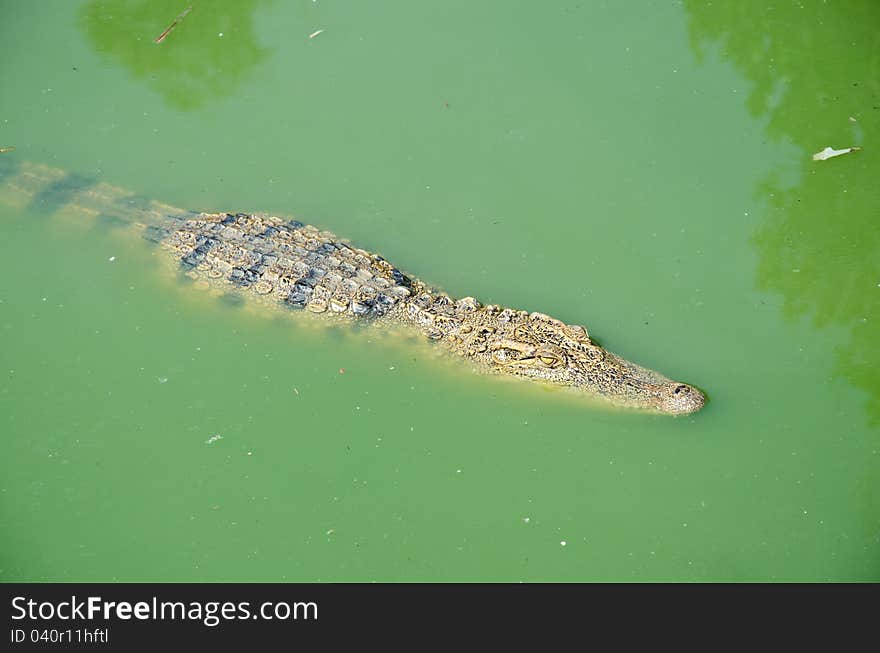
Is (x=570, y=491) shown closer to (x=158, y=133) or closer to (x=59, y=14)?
(x=158, y=133)

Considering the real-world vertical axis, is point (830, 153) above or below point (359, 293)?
above

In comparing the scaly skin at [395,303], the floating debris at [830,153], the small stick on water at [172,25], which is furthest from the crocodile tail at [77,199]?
the floating debris at [830,153]

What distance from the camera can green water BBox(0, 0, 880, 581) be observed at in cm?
381

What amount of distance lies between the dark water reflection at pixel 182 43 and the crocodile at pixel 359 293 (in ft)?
3.49

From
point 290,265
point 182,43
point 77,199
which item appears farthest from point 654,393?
point 182,43

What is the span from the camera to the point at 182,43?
5859 mm

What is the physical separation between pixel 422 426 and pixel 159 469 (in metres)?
1.33

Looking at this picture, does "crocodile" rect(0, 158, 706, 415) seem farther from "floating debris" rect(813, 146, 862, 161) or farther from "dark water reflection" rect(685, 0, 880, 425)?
"floating debris" rect(813, 146, 862, 161)

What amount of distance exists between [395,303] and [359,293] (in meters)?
0.21

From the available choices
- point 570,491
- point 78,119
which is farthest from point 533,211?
point 78,119

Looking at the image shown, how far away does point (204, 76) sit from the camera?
5.72m

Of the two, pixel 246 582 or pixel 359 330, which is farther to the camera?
pixel 359 330

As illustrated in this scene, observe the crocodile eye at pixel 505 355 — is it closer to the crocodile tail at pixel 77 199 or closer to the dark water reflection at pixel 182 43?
the crocodile tail at pixel 77 199

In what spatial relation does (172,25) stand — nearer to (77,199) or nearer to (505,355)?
(77,199)
